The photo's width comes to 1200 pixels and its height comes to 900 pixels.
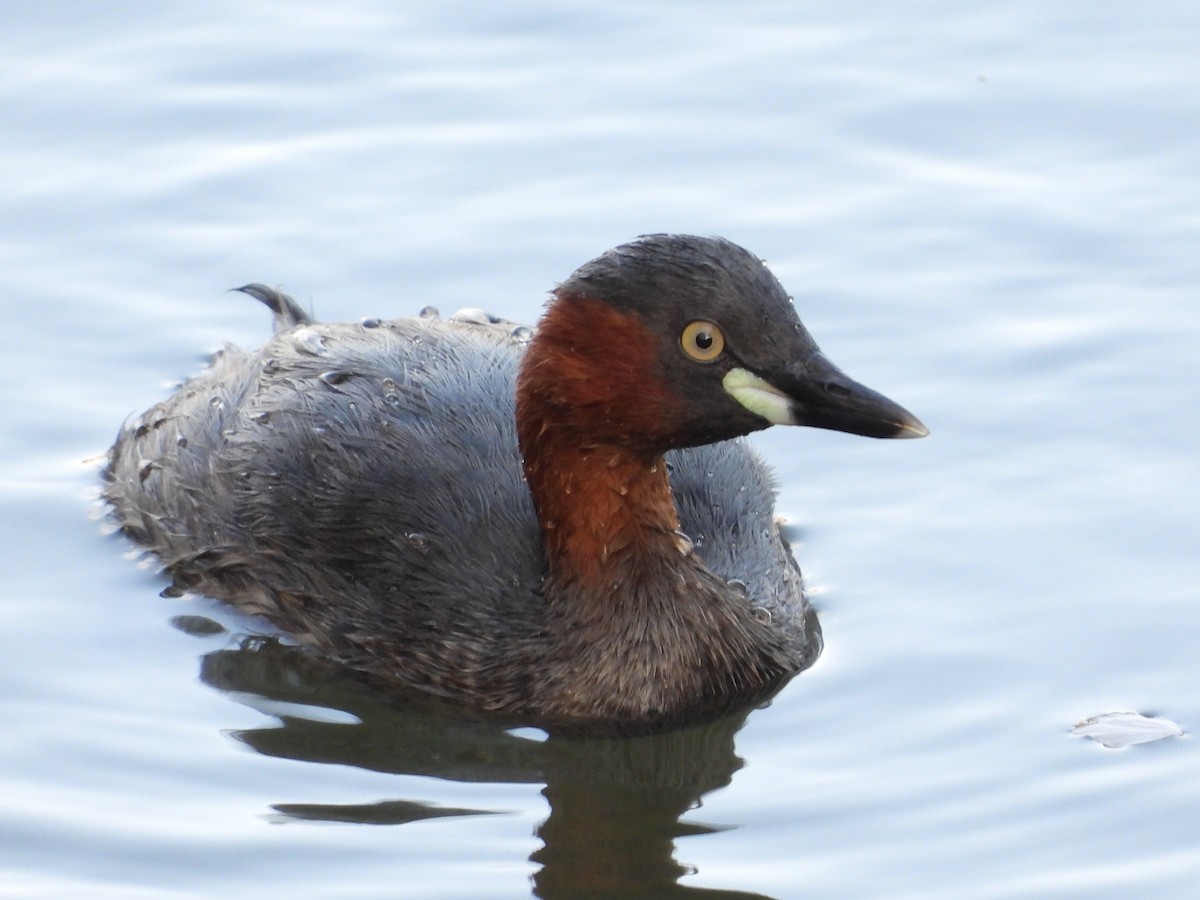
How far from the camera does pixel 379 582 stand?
27.0 feet

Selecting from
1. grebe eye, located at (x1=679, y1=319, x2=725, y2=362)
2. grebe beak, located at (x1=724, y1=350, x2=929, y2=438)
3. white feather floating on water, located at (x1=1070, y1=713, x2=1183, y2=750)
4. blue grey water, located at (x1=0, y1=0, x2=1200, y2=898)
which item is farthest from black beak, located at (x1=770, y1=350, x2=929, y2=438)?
white feather floating on water, located at (x1=1070, y1=713, x2=1183, y2=750)

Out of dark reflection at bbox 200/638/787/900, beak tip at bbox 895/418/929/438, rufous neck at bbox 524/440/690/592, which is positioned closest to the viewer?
dark reflection at bbox 200/638/787/900

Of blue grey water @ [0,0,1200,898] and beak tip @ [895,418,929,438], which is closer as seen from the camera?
blue grey water @ [0,0,1200,898]

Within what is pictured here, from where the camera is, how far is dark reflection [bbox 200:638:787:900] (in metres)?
7.22

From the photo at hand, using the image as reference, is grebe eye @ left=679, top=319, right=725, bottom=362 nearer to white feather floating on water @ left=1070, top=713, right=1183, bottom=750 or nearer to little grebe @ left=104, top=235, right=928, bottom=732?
little grebe @ left=104, top=235, right=928, bottom=732

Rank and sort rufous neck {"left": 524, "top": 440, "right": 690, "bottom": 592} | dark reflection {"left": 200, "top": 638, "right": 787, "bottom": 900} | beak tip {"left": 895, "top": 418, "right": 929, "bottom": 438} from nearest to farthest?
dark reflection {"left": 200, "top": 638, "right": 787, "bottom": 900} < beak tip {"left": 895, "top": 418, "right": 929, "bottom": 438} < rufous neck {"left": 524, "top": 440, "right": 690, "bottom": 592}

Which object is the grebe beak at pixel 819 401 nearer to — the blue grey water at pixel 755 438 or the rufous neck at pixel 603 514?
the rufous neck at pixel 603 514

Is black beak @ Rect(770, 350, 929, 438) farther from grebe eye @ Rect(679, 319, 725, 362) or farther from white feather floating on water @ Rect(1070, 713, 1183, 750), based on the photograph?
white feather floating on water @ Rect(1070, 713, 1183, 750)

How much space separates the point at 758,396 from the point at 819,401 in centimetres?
19

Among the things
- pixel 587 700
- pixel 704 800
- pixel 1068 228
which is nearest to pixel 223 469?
pixel 587 700

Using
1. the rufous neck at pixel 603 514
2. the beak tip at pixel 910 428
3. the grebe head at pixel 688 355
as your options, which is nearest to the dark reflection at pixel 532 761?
the rufous neck at pixel 603 514

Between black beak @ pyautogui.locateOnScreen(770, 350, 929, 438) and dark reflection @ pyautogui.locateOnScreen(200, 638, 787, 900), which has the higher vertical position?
black beak @ pyautogui.locateOnScreen(770, 350, 929, 438)

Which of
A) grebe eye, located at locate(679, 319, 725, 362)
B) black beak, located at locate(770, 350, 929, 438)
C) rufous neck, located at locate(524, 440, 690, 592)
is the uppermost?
grebe eye, located at locate(679, 319, 725, 362)

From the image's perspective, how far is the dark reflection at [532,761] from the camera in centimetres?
722
